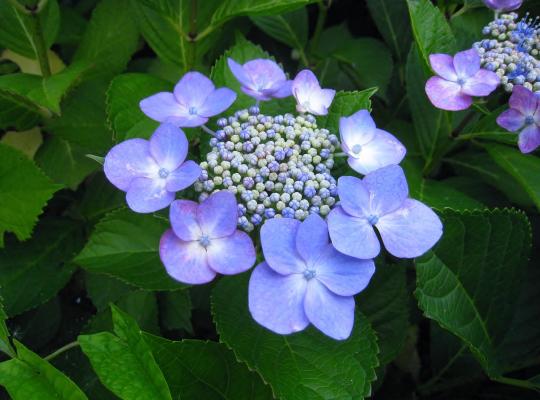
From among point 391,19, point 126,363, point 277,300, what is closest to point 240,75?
point 277,300

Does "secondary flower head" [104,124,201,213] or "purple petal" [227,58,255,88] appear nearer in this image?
"secondary flower head" [104,124,201,213]

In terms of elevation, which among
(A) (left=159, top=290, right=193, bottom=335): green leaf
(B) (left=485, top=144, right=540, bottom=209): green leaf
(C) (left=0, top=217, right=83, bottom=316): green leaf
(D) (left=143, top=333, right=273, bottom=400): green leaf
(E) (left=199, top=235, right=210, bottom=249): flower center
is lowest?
(A) (left=159, top=290, right=193, bottom=335): green leaf

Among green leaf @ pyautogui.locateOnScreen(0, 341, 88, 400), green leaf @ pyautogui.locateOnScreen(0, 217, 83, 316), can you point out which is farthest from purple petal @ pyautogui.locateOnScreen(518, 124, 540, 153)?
green leaf @ pyautogui.locateOnScreen(0, 217, 83, 316)

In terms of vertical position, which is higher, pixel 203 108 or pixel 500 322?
pixel 203 108

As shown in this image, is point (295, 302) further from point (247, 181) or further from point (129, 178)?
point (129, 178)

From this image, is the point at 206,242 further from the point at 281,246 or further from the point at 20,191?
the point at 20,191

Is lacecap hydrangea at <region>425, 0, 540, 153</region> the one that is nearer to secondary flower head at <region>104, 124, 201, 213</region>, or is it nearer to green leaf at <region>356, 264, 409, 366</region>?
green leaf at <region>356, 264, 409, 366</region>

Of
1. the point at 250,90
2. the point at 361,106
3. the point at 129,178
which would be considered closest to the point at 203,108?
the point at 250,90
